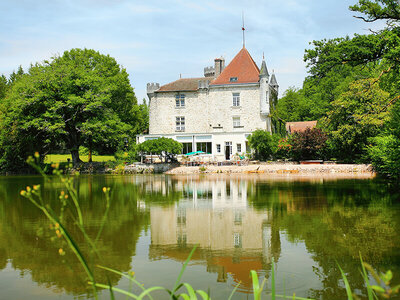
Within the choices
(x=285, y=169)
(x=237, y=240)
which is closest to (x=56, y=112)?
(x=285, y=169)

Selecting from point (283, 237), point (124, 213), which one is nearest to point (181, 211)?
point (124, 213)

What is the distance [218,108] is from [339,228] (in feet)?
120

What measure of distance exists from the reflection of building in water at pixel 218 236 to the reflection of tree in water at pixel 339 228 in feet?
2.47

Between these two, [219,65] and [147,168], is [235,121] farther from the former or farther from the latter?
[147,168]

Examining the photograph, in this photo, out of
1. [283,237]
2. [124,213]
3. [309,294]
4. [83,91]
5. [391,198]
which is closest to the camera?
[309,294]

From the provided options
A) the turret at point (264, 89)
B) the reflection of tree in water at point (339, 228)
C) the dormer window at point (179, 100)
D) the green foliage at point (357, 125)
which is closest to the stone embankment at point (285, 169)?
the green foliage at point (357, 125)

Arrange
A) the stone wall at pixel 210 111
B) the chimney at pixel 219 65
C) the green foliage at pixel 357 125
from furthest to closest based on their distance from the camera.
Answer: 1. the chimney at pixel 219 65
2. the stone wall at pixel 210 111
3. the green foliage at pixel 357 125

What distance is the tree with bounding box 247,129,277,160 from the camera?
36.9 m

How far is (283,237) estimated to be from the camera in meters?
7.89

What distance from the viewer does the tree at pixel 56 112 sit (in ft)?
112

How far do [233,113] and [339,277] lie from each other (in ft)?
129

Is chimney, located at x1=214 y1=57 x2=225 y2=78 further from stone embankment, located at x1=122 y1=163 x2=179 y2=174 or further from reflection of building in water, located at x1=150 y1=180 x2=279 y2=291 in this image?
reflection of building in water, located at x1=150 y1=180 x2=279 y2=291

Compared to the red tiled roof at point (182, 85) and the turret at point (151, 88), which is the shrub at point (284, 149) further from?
the turret at point (151, 88)

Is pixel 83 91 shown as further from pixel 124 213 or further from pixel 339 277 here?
pixel 339 277
